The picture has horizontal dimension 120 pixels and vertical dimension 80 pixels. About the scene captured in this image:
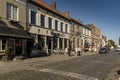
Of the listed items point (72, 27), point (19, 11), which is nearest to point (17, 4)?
point (19, 11)

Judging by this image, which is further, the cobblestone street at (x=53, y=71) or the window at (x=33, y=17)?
the window at (x=33, y=17)

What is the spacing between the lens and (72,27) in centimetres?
4459

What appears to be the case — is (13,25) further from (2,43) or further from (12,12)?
(2,43)

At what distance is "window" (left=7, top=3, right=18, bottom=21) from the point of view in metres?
22.3

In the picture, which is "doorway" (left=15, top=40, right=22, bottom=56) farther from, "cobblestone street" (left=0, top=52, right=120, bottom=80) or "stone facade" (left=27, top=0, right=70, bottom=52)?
"cobblestone street" (left=0, top=52, right=120, bottom=80)

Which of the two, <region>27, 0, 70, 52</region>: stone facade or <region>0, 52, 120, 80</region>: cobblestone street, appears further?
<region>27, 0, 70, 52</region>: stone facade

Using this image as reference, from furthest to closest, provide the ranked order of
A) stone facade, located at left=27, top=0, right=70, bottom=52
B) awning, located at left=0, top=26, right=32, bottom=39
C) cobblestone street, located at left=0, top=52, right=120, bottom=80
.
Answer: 1. stone facade, located at left=27, top=0, right=70, bottom=52
2. awning, located at left=0, top=26, right=32, bottom=39
3. cobblestone street, located at left=0, top=52, right=120, bottom=80

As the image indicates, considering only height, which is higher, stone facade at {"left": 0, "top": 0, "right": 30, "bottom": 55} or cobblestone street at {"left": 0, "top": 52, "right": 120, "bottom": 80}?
stone facade at {"left": 0, "top": 0, "right": 30, "bottom": 55}

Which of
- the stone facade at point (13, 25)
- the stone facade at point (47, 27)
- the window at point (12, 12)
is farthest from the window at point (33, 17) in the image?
the window at point (12, 12)

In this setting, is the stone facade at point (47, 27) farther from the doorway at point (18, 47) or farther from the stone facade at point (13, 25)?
the doorway at point (18, 47)

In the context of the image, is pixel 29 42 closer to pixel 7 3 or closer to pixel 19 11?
pixel 19 11

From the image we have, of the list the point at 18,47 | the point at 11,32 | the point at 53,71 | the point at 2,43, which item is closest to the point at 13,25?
the point at 11,32

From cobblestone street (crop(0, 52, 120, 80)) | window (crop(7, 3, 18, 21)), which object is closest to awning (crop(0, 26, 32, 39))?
window (crop(7, 3, 18, 21))

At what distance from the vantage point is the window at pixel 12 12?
22.3m
